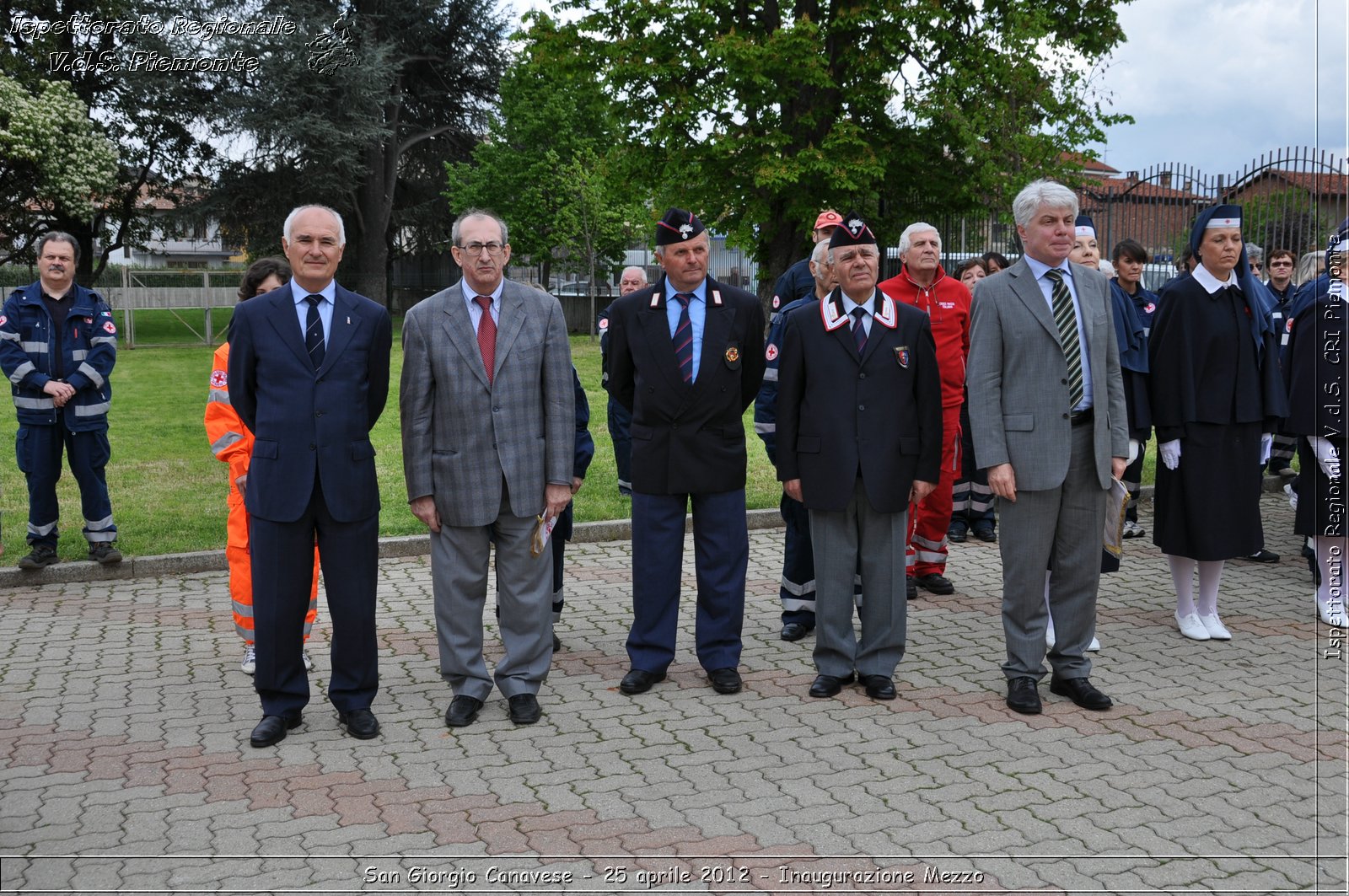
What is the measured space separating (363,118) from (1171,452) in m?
30.3

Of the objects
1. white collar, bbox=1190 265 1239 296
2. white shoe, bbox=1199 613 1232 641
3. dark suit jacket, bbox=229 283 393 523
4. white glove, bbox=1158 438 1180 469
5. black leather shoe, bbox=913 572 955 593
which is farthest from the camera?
black leather shoe, bbox=913 572 955 593

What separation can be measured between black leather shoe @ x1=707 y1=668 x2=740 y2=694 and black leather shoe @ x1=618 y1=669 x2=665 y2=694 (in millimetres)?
282

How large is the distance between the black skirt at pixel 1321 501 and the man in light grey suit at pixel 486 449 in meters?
4.38

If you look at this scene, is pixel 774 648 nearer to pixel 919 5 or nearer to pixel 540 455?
pixel 540 455

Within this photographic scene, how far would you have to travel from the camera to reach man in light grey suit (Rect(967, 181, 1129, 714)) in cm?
554

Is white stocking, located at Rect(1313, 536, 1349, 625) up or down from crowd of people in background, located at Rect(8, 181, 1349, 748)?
down

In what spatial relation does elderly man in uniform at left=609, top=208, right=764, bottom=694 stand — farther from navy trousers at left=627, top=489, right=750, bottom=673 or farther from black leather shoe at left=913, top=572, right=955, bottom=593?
black leather shoe at left=913, top=572, right=955, bottom=593

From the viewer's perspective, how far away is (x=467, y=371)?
5488 mm

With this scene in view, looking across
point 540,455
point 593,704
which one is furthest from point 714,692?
point 540,455

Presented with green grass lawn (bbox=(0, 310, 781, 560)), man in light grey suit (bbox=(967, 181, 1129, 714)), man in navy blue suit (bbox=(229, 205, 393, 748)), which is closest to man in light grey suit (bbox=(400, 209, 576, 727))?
man in navy blue suit (bbox=(229, 205, 393, 748))

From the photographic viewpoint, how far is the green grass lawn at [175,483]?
9305mm

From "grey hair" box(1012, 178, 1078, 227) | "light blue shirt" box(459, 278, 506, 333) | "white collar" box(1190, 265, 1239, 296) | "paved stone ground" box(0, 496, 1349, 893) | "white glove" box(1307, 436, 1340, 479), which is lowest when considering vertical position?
"paved stone ground" box(0, 496, 1349, 893)

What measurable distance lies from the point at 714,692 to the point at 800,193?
20140mm

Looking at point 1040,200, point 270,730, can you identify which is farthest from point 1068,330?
point 270,730
